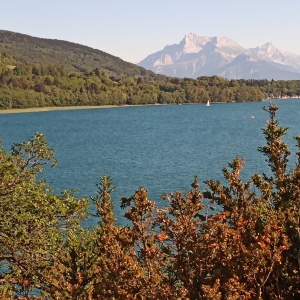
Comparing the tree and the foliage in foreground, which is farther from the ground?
the foliage in foreground

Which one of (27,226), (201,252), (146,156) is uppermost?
(201,252)

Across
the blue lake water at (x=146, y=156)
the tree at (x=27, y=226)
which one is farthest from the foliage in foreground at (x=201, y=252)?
the blue lake water at (x=146, y=156)

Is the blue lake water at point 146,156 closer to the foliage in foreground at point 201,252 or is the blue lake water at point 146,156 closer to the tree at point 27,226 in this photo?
the tree at point 27,226

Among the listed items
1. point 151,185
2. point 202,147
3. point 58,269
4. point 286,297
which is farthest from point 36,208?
point 202,147

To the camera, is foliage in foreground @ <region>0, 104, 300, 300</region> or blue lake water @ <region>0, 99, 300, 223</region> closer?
foliage in foreground @ <region>0, 104, 300, 300</region>

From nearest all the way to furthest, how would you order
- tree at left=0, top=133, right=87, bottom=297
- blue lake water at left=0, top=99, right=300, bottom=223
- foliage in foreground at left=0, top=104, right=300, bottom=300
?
foliage in foreground at left=0, top=104, right=300, bottom=300, tree at left=0, top=133, right=87, bottom=297, blue lake water at left=0, top=99, right=300, bottom=223

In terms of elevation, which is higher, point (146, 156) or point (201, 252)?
point (201, 252)

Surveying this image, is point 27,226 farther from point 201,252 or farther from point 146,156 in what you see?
point 146,156

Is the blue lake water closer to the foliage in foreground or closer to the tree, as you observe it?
the tree

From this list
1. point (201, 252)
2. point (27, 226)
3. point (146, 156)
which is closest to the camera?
point (201, 252)

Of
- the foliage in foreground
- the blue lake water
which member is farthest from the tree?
the blue lake water

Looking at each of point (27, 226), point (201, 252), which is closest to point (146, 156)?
point (27, 226)

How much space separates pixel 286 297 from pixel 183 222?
7.64 feet

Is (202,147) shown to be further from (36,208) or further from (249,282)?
(249,282)
